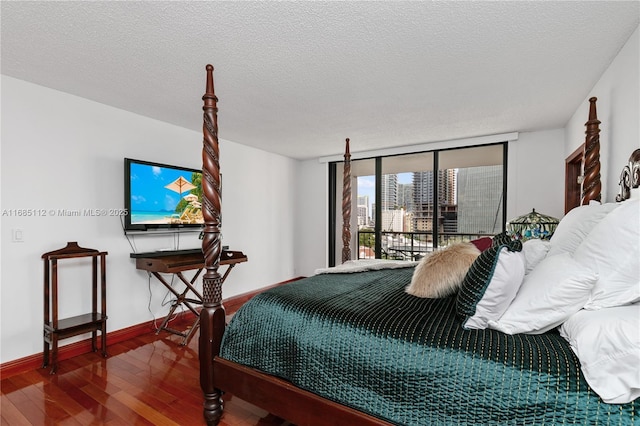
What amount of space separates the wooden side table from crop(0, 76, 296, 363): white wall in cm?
11

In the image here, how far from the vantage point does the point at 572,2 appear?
1614 millimetres

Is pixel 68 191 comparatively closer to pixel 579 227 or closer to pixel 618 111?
pixel 579 227

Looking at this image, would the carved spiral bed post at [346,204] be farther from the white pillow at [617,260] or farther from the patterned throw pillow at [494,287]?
the white pillow at [617,260]

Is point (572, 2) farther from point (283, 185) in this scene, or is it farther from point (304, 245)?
point (304, 245)

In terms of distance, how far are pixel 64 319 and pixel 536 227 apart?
4470mm

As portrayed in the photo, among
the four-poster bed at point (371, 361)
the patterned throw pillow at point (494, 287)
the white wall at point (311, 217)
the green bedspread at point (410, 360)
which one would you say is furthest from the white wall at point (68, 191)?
the patterned throw pillow at point (494, 287)

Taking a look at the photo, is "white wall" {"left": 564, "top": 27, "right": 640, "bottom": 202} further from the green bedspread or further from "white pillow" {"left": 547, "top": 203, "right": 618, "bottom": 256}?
the green bedspread

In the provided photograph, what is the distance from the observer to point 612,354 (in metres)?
0.99

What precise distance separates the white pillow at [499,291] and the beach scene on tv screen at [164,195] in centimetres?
314

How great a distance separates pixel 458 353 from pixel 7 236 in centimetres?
327

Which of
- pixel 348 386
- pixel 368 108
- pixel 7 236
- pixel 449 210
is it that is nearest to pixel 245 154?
pixel 368 108

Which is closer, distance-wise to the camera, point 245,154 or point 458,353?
point 458,353

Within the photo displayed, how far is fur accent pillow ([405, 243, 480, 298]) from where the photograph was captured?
1796 millimetres

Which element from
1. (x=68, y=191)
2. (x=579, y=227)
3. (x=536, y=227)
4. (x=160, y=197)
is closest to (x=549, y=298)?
(x=579, y=227)
